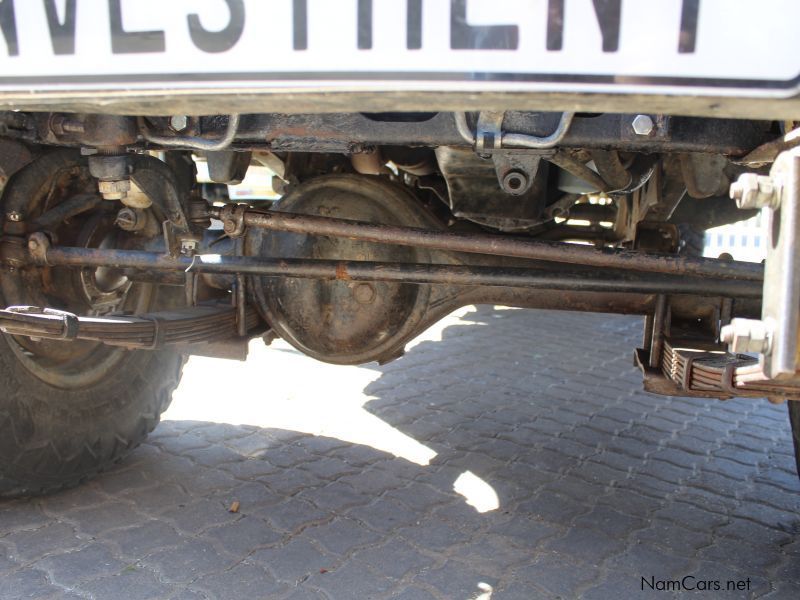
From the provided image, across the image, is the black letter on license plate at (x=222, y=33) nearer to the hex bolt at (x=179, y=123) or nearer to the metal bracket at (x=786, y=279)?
the hex bolt at (x=179, y=123)

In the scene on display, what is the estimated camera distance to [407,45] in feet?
3.64

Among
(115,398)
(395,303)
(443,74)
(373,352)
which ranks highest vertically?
(443,74)

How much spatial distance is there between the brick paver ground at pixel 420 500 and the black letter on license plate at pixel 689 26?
1555 millimetres

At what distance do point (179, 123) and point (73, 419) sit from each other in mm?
1428

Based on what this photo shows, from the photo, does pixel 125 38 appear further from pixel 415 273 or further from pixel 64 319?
pixel 415 273

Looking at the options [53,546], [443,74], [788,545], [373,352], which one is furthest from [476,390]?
[443,74]

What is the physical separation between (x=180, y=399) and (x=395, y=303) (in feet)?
5.41

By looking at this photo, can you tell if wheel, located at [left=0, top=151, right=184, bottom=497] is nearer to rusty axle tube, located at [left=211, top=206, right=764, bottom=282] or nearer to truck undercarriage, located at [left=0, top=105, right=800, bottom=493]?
truck undercarriage, located at [left=0, top=105, right=800, bottom=493]

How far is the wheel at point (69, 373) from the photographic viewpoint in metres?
2.29

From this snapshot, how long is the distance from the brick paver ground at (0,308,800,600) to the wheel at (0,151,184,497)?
0.53 feet

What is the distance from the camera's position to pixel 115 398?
272 centimetres

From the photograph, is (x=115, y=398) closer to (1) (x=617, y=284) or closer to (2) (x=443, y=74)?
(1) (x=617, y=284)

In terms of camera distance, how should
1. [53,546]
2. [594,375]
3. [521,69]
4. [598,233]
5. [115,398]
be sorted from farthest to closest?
Result: 1. [594,375]
2. [598,233]
3. [115,398]
4. [53,546]
5. [521,69]

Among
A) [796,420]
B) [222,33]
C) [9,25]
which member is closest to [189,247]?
[9,25]
